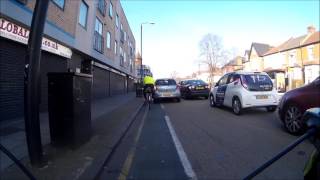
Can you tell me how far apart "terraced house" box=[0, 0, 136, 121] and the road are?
134 inches

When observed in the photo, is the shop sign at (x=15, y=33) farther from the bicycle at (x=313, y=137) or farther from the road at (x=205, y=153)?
the bicycle at (x=313, y=137)

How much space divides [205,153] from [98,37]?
61.9 feet

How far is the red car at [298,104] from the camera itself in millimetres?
7203

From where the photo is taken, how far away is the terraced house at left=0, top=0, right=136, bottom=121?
9773mm

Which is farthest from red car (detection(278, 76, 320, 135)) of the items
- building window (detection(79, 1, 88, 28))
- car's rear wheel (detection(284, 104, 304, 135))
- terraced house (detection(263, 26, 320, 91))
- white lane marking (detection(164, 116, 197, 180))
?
terraced house (detection(263, 26, 320, 91))

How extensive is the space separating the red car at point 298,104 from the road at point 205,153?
0.28 metres

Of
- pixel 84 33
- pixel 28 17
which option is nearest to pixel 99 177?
pixel 28 17

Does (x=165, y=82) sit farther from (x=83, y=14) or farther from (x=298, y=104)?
(x=298, y=104)

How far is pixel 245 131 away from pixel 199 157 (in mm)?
3035

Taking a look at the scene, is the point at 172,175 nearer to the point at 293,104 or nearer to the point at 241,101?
the point at 293,104

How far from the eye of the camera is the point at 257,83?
39.2 feet

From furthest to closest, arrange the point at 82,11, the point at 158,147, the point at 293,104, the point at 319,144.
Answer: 1. the point at 82,11
2. the point at 293,104
3. the point at 158,147
4. the point at 319,144

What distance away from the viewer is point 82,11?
62.0ft

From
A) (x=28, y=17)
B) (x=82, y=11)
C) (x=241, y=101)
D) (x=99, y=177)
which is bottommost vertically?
(x=99, y=177)
